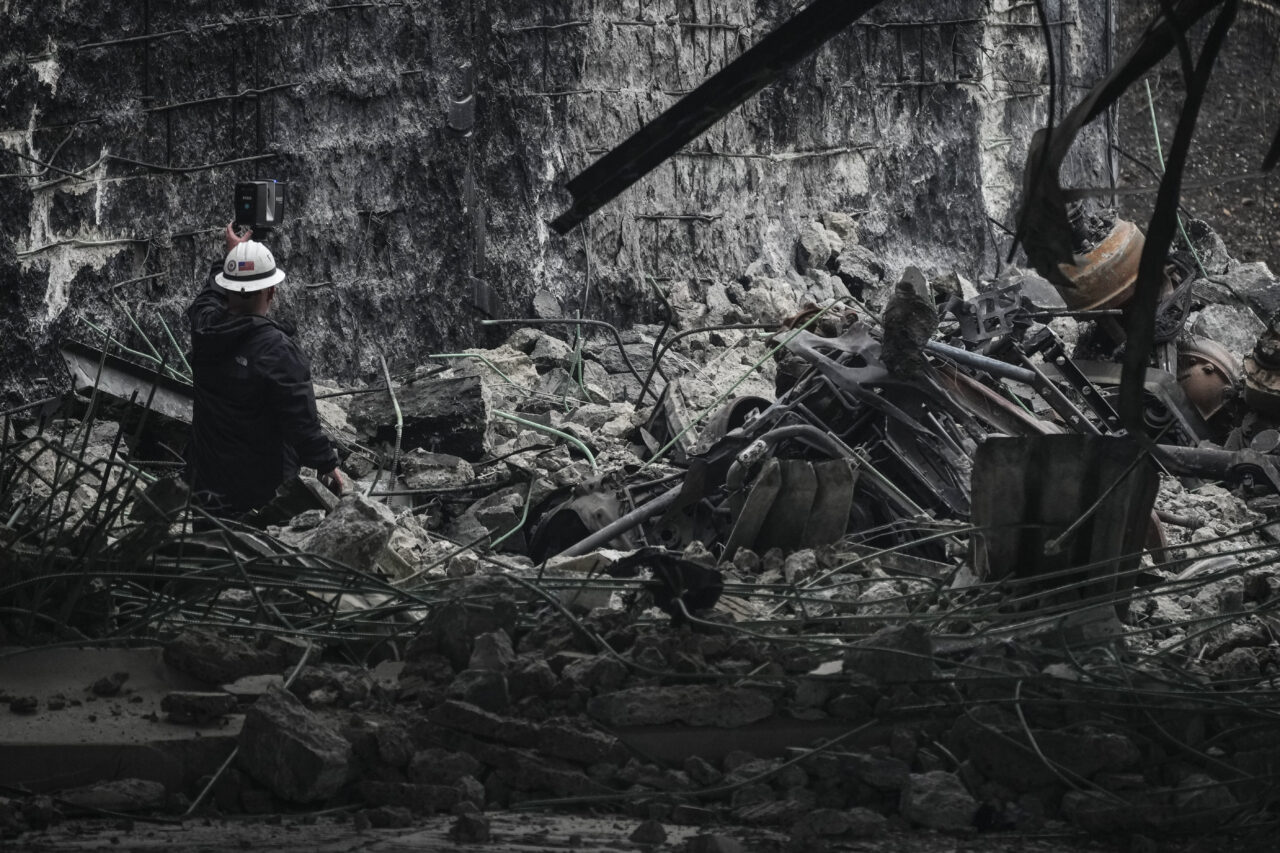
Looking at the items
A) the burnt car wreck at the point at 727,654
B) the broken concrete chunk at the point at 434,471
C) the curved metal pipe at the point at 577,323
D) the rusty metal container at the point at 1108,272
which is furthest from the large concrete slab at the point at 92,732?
the rusty metal container at the point at 1108,272

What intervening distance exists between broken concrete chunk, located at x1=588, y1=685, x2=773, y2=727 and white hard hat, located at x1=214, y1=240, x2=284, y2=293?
4.27 metres

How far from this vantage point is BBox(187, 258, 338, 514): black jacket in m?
7.45

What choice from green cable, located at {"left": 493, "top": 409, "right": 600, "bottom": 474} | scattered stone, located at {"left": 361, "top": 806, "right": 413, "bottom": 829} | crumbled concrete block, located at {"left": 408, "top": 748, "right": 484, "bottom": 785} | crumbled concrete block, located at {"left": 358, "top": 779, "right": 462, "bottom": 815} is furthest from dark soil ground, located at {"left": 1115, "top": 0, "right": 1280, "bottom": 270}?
scattered stone, located at {"left": 361, "top": 806, "right": 413, "bottom": 829}

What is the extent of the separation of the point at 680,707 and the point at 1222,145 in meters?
19.2

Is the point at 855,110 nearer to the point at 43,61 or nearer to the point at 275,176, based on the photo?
the point at 275,176

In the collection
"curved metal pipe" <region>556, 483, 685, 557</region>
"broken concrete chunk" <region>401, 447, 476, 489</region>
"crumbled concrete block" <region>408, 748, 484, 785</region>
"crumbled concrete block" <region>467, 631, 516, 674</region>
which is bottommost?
"broken concrete chunk" <region>401, 447, 476, 489</region>

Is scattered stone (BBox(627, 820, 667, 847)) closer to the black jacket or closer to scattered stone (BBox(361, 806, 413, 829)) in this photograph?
scattered stone (BBox(361, 806, 413, 829))

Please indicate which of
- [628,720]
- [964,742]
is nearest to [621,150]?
[628,720]

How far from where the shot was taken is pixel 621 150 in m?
3.14

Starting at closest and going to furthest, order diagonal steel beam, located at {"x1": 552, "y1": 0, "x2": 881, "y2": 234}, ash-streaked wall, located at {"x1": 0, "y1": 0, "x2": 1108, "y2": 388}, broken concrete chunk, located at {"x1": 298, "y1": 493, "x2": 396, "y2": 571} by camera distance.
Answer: diagonal steel beam, located at {"x1": 552, "y1": 0, "x2": 881, "y2": 234}
broken concrete chunk, located at {"x1": 298, "y1": 493, "x2": 396, "y2": 571}
ash-streaked wall, located at {"x1": 0, "y1": 0, "x2": 1108, "y2": 388}

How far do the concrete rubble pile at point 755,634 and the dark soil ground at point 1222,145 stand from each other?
1281 cm

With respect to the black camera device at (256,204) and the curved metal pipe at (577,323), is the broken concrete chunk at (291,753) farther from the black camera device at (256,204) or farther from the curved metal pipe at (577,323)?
the curved metal pipe at (577,323)

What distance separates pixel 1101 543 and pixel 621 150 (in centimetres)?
236

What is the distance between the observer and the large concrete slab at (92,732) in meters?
3.63
